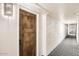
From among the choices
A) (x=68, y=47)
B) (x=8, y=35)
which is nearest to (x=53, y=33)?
(x=68, y=47)

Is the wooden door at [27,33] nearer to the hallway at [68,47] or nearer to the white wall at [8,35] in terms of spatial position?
the white wall at [8,35]

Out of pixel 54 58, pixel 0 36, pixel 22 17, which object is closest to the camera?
pixel 54 58

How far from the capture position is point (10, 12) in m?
1.11

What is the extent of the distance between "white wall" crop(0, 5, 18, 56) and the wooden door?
75 mm

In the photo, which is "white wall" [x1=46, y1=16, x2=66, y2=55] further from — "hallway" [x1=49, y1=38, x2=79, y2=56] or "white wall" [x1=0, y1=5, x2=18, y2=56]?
"white wall" [x1=0, y1=5, x2=18, y2=56]

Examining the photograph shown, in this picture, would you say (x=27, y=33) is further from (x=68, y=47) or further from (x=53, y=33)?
(x=68, y=47)

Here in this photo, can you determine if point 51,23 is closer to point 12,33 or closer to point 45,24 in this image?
point 45,24

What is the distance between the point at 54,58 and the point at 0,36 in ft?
1.96

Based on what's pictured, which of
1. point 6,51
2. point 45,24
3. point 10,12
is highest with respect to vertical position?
point 10,12

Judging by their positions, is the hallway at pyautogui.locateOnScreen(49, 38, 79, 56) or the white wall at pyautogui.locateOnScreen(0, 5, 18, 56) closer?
the white wall at pyautogui.locateOnScreen(0, 5, 18, 56)

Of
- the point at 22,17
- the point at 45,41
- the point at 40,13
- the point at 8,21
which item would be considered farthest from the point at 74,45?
the point at 8,21

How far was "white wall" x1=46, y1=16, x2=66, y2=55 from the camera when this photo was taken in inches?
51.5

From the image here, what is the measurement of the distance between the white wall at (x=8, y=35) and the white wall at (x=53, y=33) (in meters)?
0.39

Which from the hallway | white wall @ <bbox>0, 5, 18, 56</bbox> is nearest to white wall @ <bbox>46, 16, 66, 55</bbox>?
the hallway
